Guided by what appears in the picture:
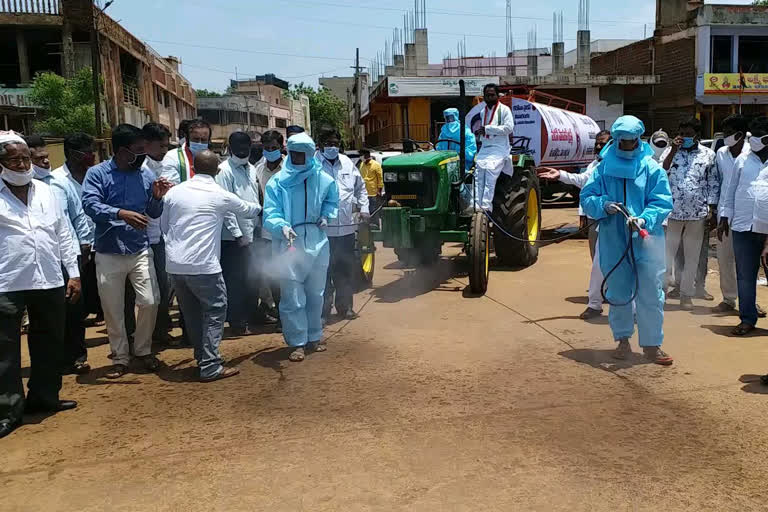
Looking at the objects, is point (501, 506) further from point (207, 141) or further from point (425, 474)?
point (207, 141)

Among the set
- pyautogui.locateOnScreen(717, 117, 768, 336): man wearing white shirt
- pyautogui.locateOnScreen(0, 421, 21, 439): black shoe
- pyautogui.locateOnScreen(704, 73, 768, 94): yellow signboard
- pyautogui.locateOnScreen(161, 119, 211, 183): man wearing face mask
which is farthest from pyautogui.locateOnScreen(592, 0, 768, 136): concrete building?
pyautogui.locateOnScreen(0, 421, 21, 439): black shoe

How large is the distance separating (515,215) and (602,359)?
3970 mm

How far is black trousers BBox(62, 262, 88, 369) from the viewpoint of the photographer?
535 cm

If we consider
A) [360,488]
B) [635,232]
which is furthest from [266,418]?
[635,232]

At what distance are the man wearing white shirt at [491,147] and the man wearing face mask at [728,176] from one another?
2678 mm

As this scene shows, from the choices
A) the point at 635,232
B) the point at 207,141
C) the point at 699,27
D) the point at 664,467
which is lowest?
the point at 664,467

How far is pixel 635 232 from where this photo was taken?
5.19 metres

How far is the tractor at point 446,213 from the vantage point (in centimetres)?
777

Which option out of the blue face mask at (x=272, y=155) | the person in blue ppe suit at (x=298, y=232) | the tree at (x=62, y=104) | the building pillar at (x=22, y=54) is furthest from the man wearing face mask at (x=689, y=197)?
the building pillar at (x=22, y=54)

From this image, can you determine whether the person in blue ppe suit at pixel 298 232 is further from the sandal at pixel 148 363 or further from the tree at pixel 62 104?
the tree at pixel 62 104

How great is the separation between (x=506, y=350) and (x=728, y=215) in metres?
2.64

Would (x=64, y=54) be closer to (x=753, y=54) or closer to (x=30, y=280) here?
(x=30, y=280)

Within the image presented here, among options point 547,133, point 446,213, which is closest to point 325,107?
point 547,133

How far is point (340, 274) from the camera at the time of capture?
22.5 feet
